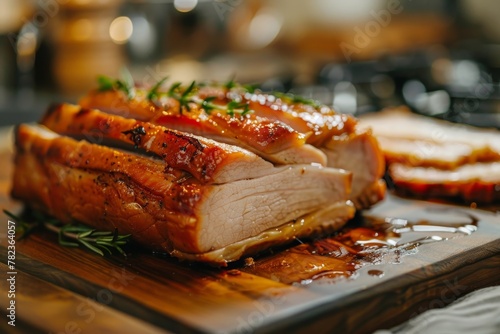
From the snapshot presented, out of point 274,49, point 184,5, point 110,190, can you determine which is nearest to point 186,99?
point 110,190

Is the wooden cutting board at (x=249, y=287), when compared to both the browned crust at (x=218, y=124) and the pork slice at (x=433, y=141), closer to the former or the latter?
the browned crust at (x=218, y=124)

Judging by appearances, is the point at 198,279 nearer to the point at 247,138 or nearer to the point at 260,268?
the point at 260,268

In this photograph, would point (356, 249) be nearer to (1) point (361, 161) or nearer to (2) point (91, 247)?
(1) point (361, 161)

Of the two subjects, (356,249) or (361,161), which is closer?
(356,249)

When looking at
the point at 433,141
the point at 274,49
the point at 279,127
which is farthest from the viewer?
the point at 274,49

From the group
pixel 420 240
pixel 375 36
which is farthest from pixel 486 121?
pixel 375 36
